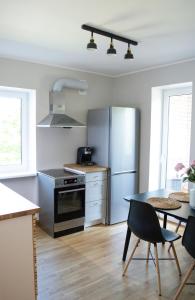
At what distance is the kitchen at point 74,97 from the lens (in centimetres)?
353

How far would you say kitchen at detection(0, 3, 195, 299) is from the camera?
353 cm

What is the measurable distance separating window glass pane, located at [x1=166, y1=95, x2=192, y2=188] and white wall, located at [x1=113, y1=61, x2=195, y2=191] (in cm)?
34

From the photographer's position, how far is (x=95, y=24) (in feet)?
7.59

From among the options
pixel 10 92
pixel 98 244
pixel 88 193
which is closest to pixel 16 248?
pixel 98 244

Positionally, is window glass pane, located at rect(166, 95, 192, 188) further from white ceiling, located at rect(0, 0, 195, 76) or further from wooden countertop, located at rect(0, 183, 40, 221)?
wooden countertop, located at rect(0, 183, 40, 221)

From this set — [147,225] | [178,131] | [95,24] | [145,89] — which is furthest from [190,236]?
[145,89]

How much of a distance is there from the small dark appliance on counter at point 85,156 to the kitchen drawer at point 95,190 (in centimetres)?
39

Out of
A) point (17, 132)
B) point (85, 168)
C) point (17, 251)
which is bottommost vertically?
point (17, 251)

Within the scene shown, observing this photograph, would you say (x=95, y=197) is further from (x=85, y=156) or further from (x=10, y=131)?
(x=10, y=131)

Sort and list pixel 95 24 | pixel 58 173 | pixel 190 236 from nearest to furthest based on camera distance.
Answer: pixel 190 236, pixel 95 24, pixel 58 173

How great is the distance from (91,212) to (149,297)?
1.70 meters

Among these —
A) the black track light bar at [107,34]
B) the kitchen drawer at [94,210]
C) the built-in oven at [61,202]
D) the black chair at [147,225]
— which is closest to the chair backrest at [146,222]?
the black chair at [147,225]

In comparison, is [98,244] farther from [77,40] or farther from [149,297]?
[77,40]

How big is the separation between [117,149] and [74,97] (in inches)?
44.2
